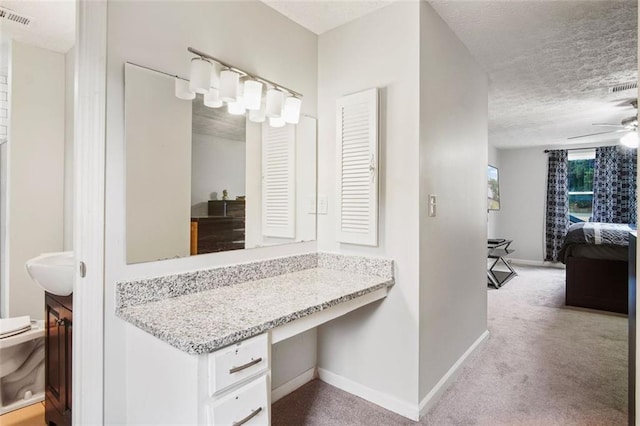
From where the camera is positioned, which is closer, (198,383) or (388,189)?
(198,383)

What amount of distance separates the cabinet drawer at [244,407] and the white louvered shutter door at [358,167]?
1065 mm

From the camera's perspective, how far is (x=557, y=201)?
6348 mm

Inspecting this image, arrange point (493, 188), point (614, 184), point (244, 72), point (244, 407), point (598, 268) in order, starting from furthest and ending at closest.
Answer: point (493, 188) → point (614, 184) → point (598, 268) → point (244, 72) → point (244, 407)

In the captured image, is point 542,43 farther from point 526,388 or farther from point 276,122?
point 526,388

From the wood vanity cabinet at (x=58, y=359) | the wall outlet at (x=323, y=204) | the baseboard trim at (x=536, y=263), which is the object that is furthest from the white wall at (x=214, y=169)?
the baseboard trim at (x=536, y=263)

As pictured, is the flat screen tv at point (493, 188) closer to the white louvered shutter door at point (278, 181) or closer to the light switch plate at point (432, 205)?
the light switch plate at point (432, 205)

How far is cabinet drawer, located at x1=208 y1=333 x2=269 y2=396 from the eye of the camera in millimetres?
1088

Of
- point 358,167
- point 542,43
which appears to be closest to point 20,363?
point 358,167

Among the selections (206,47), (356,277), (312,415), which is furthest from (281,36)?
(312,415)

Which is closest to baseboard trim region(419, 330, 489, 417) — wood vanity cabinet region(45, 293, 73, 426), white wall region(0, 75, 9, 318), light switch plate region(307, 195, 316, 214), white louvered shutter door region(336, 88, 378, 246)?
white louvered shutter door region(336, 88, 378, 246)

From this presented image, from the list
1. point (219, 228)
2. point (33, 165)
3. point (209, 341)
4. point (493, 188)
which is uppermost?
point (493, 188)

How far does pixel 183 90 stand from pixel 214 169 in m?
0.39

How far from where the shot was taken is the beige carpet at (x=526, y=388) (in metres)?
1.93

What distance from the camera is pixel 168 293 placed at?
151 cm
